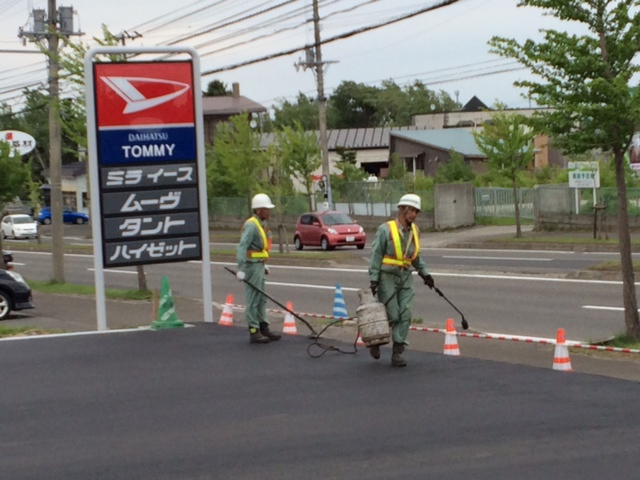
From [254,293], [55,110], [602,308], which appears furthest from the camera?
[55,110]

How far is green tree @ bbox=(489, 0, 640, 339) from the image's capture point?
13.7 m

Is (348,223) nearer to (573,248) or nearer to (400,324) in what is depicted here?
(573,248)

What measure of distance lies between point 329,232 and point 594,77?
28011 millimetres

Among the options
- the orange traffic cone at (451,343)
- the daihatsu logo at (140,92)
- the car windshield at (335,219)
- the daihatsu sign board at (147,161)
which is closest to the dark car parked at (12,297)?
the daihatsu sign board at (147,161)

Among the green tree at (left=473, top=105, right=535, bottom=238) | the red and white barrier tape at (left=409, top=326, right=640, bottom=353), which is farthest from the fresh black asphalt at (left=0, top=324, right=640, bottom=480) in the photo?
the green tree at (left=473, top=105, right=535, bottom=238)

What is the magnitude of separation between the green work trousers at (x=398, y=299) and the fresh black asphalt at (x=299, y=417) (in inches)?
16.1

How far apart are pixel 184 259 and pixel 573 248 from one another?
70.8 ft

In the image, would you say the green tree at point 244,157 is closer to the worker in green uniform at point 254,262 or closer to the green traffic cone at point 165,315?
the green traffic cone at point 165,315

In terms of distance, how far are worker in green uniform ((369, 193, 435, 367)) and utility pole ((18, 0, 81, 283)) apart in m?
15.9

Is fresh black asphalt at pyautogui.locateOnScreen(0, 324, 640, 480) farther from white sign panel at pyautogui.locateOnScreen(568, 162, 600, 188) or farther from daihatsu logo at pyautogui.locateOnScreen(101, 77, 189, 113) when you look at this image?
white sign panel at pyautogui.locateOnScreen(568, 162, 600, 188)

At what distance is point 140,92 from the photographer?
15.2 meters

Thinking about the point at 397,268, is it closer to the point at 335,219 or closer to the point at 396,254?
the point at 396,254

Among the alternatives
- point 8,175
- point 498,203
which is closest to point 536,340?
point 8,175

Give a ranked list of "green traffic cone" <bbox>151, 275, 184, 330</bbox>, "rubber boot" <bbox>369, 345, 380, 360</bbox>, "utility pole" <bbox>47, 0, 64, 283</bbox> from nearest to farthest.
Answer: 1. "rubber boot" <bbox>369, 345, 380, 360</bbox>
2. "green traffic cone" <bbox>151, 275, 184, 330</bbox>
3. "utility pole" <bbox>47, 0, 64, 283</bbox>
